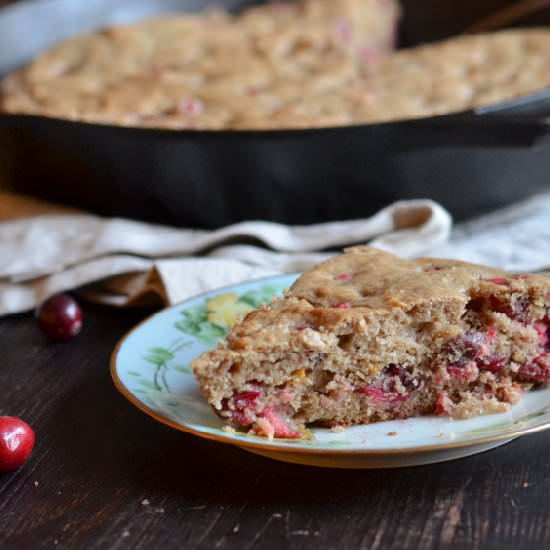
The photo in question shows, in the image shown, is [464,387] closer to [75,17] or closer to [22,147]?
[22,147]

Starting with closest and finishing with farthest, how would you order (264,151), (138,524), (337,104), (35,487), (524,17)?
(138,524) < (35,487) < (264,151) < (337,104) < (524,17)

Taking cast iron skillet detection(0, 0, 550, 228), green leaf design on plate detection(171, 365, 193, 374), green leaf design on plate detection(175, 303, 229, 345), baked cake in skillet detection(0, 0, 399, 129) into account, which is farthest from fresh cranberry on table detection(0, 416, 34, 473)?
baked cake in skillet detection(0, 0, 399, 129)

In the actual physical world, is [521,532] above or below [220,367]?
below

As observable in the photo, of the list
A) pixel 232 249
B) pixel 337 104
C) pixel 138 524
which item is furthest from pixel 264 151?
pixel 138 524

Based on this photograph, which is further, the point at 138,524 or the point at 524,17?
the point at 524,17

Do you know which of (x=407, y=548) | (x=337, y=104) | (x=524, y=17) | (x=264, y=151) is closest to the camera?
(x=407, y=548)

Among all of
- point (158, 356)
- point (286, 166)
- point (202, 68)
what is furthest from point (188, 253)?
point (202, 68)

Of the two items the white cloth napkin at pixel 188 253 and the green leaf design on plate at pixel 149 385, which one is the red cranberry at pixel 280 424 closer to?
the green leaf design on plate at pixel 149 385
